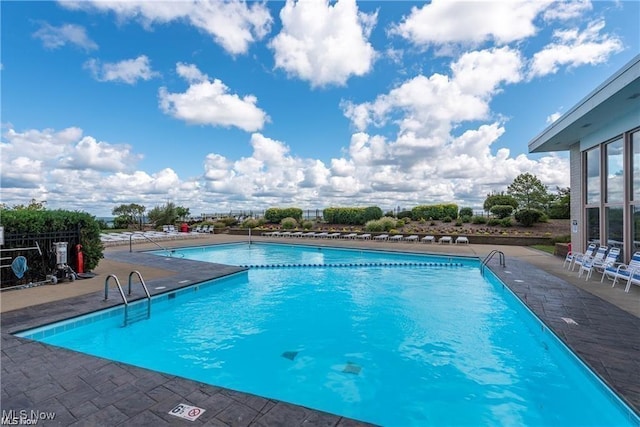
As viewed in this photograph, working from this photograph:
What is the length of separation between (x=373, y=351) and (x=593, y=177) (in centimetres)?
902

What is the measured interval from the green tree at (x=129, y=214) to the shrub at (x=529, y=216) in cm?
2751

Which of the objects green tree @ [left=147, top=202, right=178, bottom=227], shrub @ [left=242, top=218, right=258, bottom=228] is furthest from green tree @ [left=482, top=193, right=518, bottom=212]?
green tree @ [left=147, top=202, right=178, bottom=227]

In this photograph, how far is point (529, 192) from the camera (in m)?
23.6

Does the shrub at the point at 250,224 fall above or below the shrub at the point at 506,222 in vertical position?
below

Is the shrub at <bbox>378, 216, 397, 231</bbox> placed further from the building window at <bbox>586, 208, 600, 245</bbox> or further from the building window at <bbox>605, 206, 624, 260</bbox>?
the building window at <bbox>605, 206, 624, 260</bbox>

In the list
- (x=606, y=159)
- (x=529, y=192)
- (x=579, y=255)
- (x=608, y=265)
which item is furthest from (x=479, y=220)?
(x=608, y=265)

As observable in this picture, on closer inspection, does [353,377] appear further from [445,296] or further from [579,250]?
[579,250]

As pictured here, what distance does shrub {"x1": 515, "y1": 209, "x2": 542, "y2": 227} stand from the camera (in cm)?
1759

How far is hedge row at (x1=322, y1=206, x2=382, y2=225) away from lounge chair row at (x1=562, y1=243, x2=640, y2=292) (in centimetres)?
1449

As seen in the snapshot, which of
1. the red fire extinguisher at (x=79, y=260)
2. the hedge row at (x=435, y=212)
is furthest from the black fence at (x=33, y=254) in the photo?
the hedge row at (x=435, y=212)

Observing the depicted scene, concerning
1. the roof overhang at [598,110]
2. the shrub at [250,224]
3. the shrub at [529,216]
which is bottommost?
the shrub at [250,224]

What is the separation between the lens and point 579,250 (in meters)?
9.85

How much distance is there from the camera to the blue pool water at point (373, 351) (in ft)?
10.4

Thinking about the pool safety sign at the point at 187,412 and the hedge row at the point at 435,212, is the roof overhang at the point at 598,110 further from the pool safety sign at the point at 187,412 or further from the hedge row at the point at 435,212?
the hedge row at the point at 435,212
